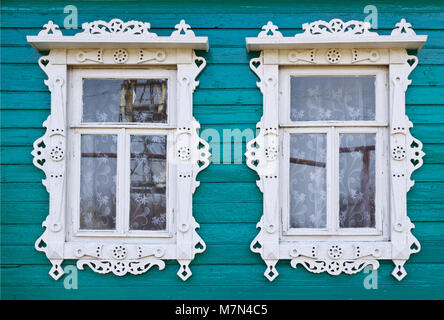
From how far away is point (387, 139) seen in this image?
3.82 meters

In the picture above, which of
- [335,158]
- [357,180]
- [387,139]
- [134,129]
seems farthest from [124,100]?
A: [387,139]

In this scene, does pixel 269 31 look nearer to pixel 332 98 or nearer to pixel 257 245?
pixel 332 98

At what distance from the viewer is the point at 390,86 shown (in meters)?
3.80

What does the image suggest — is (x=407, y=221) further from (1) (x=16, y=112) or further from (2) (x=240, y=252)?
(1) (x=16, y=112)

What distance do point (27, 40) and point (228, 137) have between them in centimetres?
144

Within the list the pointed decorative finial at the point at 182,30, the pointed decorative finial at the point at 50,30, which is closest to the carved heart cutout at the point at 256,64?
the pointed decorative finial at the point at 182,30

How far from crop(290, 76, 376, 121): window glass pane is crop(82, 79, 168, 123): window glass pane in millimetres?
888

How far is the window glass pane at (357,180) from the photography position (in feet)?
12.6

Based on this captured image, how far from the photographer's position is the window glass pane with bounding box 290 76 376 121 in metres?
3.87

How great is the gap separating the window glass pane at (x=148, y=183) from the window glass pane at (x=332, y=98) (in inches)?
36.7

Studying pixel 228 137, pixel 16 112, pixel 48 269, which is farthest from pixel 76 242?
pixel 228 137

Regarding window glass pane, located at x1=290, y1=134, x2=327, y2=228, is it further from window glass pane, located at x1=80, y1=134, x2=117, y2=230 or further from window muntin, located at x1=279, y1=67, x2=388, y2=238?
window glass pane, located at x1=80, y1=134, x2=117, y2=230

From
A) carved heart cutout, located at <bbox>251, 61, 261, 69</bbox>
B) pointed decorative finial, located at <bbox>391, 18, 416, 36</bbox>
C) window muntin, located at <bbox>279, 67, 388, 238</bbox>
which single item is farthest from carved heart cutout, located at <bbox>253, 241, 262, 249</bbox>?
pointed decorative finial, located at <bbox>391, 18, 416, 36</bbox>

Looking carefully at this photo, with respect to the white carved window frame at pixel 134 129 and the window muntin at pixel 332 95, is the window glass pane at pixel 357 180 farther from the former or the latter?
the white carved window frame at pixel 134 129
